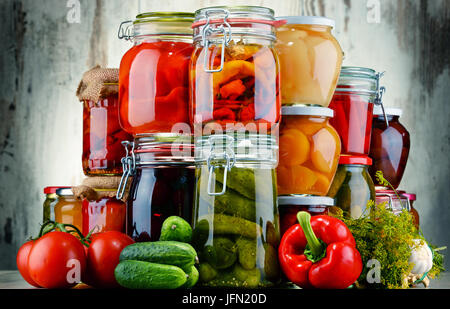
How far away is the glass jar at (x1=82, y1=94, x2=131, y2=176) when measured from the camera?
1.27 metres

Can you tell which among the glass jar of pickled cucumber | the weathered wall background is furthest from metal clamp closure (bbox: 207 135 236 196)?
the weathered wall background

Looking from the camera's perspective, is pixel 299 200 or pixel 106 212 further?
pixel 106 212

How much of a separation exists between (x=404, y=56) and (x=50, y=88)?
100 cm

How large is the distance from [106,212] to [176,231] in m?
0.31

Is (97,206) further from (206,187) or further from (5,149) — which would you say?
(5,149)

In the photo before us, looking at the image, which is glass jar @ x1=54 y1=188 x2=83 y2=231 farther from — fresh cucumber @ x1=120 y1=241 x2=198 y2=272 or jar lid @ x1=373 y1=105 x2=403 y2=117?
jar lid @ x1=373 y1=105 x2=403 y2=117

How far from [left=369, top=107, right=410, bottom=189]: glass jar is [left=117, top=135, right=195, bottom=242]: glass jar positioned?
1.40 feet

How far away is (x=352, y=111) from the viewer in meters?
1.24

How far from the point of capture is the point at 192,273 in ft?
3.12

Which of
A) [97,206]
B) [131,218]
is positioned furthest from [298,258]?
[97,206]

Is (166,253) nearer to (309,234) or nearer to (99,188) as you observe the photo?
(309,234)

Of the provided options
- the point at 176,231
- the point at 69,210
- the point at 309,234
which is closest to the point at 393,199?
the point at 309,234

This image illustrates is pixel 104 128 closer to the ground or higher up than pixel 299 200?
higher up

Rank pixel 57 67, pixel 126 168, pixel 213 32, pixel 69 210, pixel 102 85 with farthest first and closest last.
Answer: pixel 57 67, pixel 69 210, pixel 102 85, pixel 126 168, pixel 213 32
